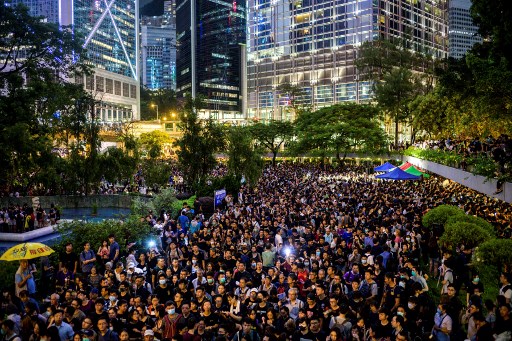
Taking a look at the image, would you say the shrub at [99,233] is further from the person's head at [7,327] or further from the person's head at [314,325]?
the person's head at [314,325]

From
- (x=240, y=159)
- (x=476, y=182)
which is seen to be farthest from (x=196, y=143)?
(x=476, y=182)

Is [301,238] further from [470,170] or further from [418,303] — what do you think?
[470,170]

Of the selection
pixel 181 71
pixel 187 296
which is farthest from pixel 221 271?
pixel 181 71

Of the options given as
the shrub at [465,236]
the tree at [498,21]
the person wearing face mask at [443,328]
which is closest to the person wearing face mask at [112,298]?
the person wearing face mask at [443,328]

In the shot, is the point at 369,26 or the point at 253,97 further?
the point at 253,97

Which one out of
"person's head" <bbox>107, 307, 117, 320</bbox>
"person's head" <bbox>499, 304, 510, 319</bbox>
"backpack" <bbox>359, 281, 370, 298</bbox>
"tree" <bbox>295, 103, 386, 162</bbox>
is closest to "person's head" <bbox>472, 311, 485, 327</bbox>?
"person's head" <bbox>499, 304, 510, 319</bbox>

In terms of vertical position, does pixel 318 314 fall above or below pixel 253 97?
below

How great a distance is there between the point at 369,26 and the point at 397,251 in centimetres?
7627

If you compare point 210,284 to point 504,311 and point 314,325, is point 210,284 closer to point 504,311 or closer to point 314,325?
point 314,325

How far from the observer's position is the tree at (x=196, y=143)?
27047 millimetres

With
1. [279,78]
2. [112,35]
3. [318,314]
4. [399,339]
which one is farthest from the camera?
[112,35]

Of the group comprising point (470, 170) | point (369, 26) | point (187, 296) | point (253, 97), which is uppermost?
point (369, 26)

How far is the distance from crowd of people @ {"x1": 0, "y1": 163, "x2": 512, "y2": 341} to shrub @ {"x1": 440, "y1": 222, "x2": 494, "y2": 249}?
1.67 feet

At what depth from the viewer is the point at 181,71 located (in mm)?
159500
